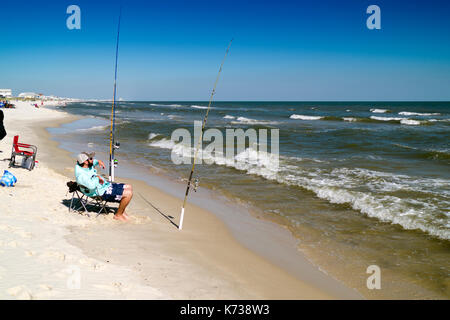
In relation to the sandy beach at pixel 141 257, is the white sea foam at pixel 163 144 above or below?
above

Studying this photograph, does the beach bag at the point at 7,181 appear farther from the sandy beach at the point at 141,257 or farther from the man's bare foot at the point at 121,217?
the man's bare foot at the point at 121,217

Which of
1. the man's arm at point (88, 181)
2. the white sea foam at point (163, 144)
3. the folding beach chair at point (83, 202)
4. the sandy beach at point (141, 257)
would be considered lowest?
the sandy beach at point (141, 257)

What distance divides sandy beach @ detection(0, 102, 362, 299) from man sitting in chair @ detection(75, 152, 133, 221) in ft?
1.33

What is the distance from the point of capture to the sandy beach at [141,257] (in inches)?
146

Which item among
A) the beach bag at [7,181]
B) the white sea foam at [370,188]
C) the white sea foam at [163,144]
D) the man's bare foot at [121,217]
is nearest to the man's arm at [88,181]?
the man's bare foot at [121,217]

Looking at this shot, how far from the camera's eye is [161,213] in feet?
24.0

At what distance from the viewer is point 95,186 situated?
19.9 ft

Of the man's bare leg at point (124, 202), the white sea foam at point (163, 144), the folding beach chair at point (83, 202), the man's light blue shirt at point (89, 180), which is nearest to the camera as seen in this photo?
the man's light blue shirt at point (89, 180)

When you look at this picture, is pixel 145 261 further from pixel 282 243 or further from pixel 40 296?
pixel 282 243

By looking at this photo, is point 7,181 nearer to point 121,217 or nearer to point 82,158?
point 82,158

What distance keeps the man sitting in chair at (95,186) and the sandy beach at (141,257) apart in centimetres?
40

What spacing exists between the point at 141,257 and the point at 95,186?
1.96 meters

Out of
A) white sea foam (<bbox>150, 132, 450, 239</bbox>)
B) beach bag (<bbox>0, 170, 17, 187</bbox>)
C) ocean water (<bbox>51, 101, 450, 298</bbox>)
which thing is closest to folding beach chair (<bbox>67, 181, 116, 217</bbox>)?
beach bag (<bbox>0, 170, 17, 187</bbox>)

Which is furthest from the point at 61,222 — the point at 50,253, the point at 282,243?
the point at 282,243
